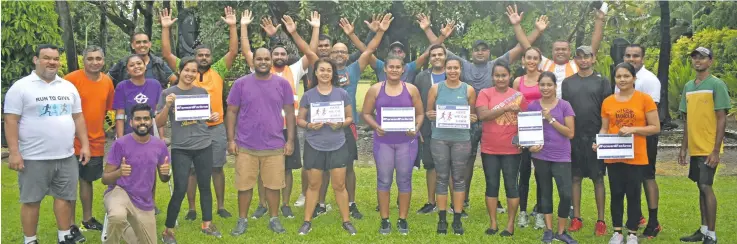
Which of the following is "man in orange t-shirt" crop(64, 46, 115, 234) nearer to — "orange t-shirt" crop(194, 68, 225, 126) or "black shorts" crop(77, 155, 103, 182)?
"black shorts" crop(77, 155, 103, 182)

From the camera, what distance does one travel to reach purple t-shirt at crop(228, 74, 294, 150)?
714 cm

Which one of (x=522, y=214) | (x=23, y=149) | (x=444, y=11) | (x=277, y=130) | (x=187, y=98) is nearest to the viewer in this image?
(x=23, y=149)

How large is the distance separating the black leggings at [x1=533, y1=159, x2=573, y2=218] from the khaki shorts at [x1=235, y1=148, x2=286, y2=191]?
2.59 meters

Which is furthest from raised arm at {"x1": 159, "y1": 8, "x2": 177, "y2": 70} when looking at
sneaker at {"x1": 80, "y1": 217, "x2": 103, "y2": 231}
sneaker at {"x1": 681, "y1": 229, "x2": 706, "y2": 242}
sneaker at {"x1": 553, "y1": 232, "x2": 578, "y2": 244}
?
sneaker at {"x1": 681, "y1": 229, "x2": 706, "y2": 242}

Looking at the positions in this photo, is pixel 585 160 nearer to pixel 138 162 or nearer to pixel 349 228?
pixel 349 228

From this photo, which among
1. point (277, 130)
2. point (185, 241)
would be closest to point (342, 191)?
point (277, 130)

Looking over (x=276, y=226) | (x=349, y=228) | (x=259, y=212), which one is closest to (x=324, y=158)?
(x=349, y=228)

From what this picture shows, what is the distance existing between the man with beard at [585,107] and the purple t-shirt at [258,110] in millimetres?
2919

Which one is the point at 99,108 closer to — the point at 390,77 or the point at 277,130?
the point at 277,130

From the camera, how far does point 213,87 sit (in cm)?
740

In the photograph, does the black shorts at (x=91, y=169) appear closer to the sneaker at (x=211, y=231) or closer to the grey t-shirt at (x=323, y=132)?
the sneaker at (x=211, y=231)

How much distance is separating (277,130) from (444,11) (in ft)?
29.1

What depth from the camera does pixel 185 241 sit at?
7.09 meters

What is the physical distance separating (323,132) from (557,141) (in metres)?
2.29
